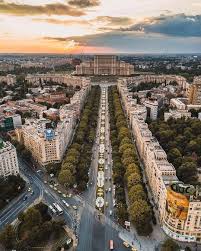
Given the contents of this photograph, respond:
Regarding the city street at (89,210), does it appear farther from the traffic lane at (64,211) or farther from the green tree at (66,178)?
the green tree at (66,178)

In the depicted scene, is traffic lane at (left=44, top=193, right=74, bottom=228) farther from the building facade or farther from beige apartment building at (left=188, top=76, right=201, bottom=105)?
beige apartment building at (left=188, top=76, right=201, bottom=105)

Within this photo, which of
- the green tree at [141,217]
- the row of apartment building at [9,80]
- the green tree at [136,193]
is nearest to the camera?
the green tree at [141,217]

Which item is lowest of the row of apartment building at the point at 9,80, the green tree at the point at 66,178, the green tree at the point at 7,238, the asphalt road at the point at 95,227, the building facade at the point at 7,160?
the asphalt road at the point at 95,227

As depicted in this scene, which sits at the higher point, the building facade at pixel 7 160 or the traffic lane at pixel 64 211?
the building facade at pixel 7 160

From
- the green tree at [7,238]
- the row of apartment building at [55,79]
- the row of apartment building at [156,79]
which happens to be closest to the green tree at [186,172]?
the green tree at [7,238]

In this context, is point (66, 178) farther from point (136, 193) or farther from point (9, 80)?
point (9, 80)

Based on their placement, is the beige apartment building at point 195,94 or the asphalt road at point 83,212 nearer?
the asphalt road at point 83,212

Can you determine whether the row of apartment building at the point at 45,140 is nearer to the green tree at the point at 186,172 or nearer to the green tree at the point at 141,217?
the green tree at the point at 141,217

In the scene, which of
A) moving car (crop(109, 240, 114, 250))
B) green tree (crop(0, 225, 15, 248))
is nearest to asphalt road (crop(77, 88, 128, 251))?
moving car (crop(109, 240, 114, 250))

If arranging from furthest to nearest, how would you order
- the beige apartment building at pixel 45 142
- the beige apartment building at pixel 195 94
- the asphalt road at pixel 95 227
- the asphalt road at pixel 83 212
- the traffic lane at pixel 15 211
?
the beige apartment building at pixel 195 94, the beige apartment building at pixel 45 142, the traffic lane at pixel 15 211, the asphalt road at pixel 83 212, the asphalt road at pixel 95 227

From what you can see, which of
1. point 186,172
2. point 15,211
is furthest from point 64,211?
point 186,172

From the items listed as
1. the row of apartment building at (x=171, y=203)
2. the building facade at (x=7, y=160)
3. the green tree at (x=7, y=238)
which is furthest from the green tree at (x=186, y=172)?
the building facade at (x=7, y=160)
